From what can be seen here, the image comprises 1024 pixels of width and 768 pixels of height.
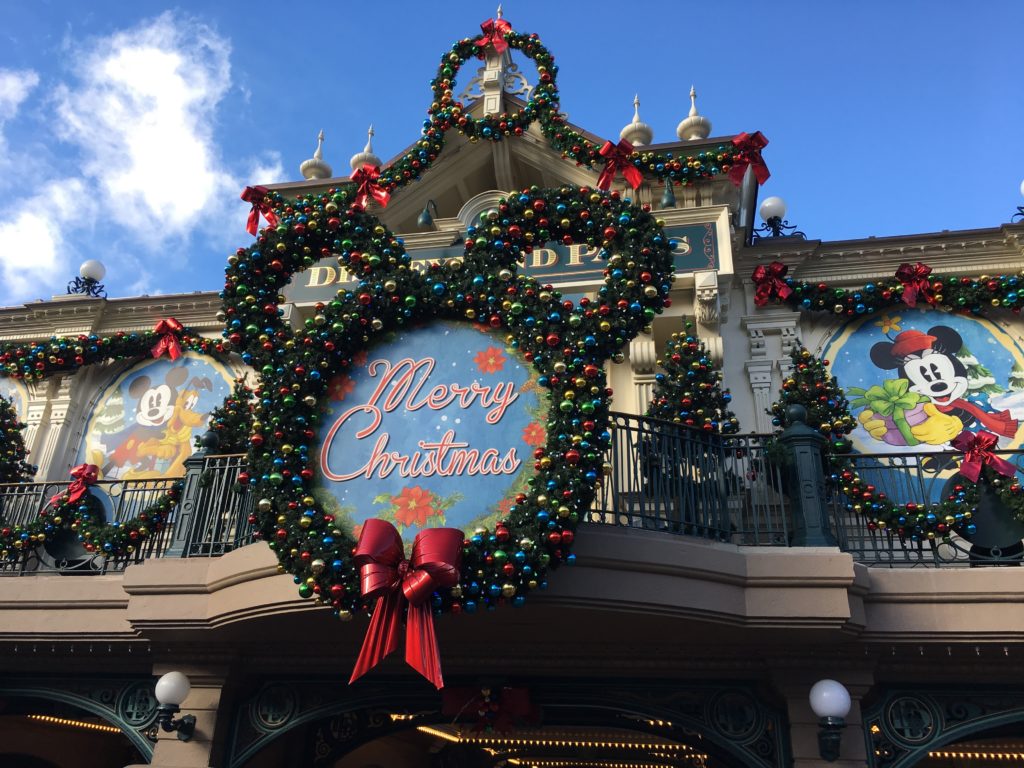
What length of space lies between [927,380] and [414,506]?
6800 mm

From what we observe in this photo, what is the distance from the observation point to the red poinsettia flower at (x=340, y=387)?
786 centimetres

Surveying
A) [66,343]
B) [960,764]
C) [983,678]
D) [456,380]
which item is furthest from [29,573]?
[960,764]

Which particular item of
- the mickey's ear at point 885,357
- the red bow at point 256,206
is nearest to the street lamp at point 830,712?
the mickey's ear at point 885,357

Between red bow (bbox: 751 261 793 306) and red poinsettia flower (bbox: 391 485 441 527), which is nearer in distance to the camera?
red poinsettia flower (bbox: 391 485 441 527)

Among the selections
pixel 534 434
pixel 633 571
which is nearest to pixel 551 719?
pixel 633 571

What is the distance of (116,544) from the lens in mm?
9891

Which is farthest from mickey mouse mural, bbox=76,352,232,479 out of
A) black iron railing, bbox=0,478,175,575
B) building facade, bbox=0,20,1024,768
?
black iron railing, bbox=0,478,175,575

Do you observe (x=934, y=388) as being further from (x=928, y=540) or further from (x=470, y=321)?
(x=470, y=321)

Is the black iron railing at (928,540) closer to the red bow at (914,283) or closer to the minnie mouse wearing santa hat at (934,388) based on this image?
the minnie mouse wearing santa hat at (934,388)

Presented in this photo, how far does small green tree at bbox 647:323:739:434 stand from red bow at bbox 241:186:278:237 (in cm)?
514

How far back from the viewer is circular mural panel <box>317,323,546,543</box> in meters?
7.19

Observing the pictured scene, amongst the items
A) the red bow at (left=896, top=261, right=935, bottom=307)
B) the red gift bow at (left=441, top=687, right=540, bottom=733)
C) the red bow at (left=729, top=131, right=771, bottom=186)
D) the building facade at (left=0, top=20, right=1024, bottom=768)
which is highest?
the red bow at (left=729, top=131, right=771, bottom=186)

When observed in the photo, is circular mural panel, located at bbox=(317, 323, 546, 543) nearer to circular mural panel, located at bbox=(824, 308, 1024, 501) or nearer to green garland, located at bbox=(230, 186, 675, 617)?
green garland, located at bbox=(230, 186, 675, 617)

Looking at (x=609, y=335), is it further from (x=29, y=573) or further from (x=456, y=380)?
(x=29, y=573)
